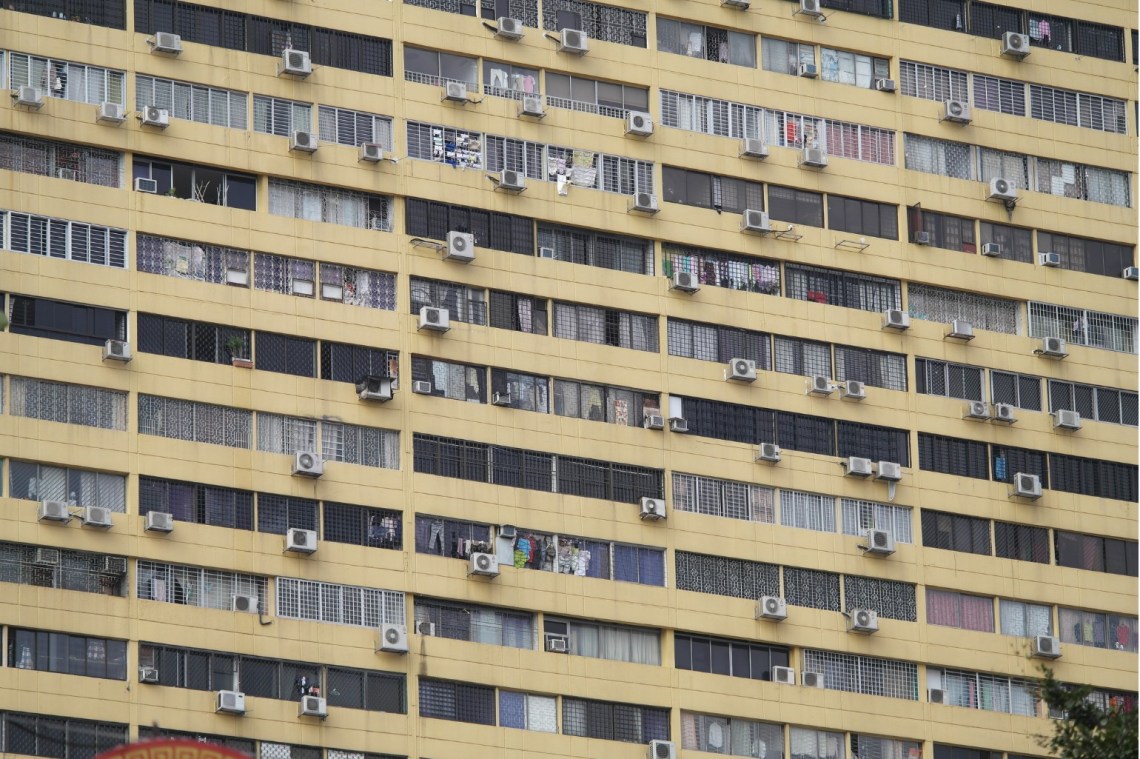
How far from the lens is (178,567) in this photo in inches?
3022

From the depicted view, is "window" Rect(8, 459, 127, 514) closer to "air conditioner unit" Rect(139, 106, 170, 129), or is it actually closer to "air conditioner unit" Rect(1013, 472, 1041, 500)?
"air conditioner unit" Rect(139, 106, 170, 129)

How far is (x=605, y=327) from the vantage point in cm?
8225

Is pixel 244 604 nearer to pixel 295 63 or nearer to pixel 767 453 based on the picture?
pixel 295 63

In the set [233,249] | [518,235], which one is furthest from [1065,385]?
[233,249]

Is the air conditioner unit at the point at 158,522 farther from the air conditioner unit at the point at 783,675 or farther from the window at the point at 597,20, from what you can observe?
the window at the point at 597,20

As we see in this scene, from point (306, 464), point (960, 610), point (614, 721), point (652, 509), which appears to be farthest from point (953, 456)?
point (306, 464)

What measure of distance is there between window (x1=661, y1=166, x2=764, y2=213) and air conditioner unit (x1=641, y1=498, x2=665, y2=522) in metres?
7.43

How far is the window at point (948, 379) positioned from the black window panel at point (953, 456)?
1.15 metres

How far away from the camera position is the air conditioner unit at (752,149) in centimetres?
8444

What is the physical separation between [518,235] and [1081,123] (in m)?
15.9

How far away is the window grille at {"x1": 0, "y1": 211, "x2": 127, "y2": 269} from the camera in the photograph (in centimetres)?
7731

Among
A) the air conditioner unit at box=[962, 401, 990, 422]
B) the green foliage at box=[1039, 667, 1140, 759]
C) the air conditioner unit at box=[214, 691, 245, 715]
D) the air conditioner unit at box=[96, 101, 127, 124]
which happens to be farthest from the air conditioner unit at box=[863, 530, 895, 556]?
the air conditioner unit at box=[96, 101, 127, 124]

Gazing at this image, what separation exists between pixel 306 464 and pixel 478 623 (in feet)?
17.1

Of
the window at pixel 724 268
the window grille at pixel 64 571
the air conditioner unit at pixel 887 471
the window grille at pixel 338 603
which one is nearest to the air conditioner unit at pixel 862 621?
the air conditioner unit at pixel 887 471
